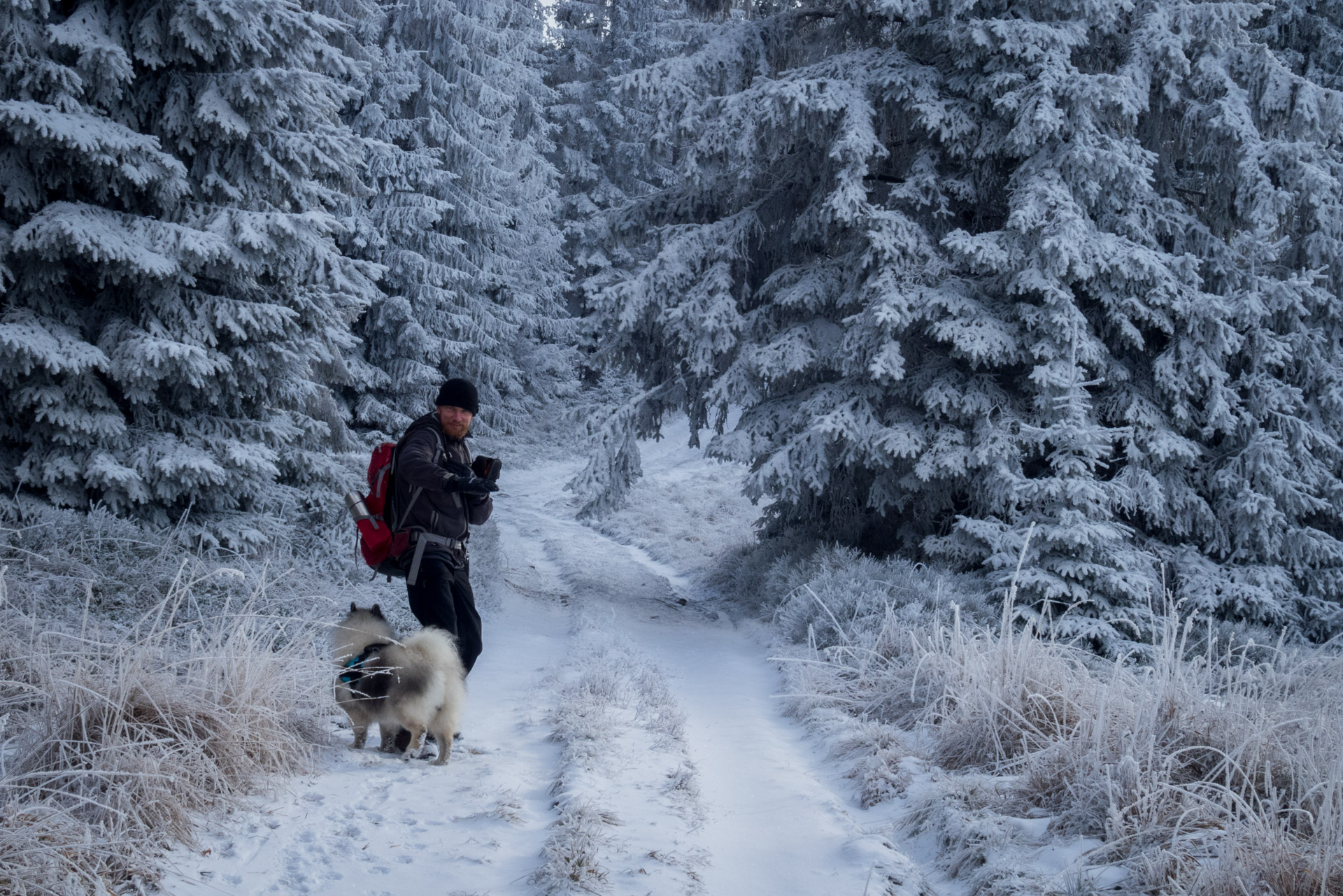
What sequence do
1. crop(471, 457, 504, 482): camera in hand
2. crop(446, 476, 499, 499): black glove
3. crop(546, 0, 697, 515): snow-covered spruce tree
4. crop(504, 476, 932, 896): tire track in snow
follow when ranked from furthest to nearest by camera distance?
crop(546, 0, 697, 515): snow-covered spruce tree < crop(471, 457, 504, 482): camera in hand < crop(446, 476, 499, 499): black glove < crop(504, 476, 932, 896): tire track in snow

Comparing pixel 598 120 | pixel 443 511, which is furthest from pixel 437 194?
pixel 443 511

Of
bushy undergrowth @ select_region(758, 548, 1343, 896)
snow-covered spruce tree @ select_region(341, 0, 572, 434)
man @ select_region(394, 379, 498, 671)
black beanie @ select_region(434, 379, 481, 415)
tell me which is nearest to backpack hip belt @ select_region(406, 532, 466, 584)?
man @ select_region(394, 379, 498, 671)

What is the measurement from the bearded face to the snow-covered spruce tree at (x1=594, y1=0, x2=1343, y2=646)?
4.49 m

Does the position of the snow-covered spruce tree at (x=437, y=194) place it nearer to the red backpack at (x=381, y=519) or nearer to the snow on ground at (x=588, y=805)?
the snow on ground at (x=588, y=805)

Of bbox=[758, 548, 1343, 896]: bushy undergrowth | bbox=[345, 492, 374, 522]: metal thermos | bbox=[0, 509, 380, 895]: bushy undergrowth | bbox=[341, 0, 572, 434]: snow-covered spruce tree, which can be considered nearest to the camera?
bbox=[0, 509, 380, 895]: bushy undergrowth

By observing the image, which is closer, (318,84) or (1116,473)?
(318,84)

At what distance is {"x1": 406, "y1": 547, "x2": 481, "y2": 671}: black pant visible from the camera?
4.90 m

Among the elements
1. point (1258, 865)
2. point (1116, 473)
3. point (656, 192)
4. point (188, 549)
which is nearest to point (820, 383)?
point (1116, 473)

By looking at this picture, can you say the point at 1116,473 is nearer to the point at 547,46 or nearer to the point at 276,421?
the point at 276,421

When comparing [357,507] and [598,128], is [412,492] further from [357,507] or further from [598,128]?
[598,128]

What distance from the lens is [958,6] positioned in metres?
8.80

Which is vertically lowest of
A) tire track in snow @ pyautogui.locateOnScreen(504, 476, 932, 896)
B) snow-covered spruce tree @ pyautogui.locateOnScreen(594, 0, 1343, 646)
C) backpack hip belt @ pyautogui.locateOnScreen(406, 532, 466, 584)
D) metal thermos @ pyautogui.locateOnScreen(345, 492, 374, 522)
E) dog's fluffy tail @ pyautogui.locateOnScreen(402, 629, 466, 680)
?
tire track in snow @ pyautogui.locateOnScreen(504, 476, 932, 896)

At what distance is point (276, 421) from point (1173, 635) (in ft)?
23.7

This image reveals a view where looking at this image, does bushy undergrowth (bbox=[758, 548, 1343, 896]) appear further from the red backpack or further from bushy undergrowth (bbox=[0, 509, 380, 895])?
bushy undergrowth (bbox=[0, 509, 380, 895])
